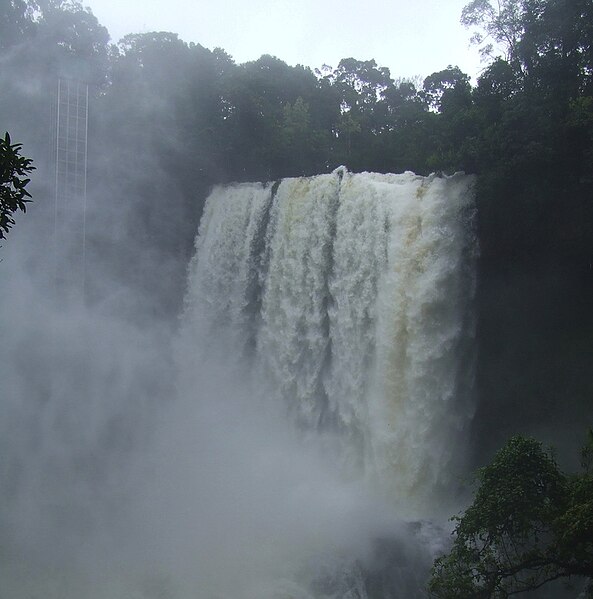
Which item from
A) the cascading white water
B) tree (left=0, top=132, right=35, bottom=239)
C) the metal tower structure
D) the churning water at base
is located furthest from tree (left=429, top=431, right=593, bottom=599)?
the metal tower structure

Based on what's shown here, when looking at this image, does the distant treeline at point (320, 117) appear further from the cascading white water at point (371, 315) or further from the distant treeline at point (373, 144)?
the cascading white water at point (371, 315)

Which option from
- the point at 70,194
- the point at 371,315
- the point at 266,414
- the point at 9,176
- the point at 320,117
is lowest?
the point at 9,176

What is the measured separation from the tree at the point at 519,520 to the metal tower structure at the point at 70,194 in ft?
38.3

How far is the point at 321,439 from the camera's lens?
1271 centimetres

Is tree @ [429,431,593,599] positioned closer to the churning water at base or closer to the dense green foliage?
the churning water at base

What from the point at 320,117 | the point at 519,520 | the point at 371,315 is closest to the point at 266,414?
the point at 371,315

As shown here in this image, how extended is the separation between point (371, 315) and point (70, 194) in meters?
8.39

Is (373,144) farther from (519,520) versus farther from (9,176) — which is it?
(9,176)

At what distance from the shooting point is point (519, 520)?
6.60 m

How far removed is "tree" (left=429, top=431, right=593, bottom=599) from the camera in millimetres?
6133

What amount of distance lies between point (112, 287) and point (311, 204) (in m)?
6.04

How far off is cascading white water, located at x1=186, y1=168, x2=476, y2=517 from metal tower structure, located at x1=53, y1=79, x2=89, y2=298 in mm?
4184

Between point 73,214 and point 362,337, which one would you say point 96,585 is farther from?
point 73,214

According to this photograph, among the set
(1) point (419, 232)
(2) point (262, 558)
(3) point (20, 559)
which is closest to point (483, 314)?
(1) point (419, 232)
